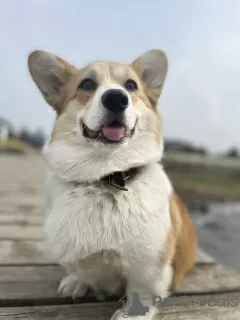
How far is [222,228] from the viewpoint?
182 inches

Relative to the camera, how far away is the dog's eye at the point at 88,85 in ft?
5.81

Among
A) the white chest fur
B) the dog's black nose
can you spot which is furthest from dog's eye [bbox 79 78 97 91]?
the white chest fur

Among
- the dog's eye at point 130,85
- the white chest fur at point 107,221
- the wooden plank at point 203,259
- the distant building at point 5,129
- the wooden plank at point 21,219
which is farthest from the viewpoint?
the distant building at point 5,129

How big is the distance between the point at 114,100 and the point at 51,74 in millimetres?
631

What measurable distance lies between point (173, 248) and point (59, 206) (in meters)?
0.58

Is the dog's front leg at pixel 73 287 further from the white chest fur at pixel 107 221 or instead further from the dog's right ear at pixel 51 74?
the dog's right ear at pixel 51 74

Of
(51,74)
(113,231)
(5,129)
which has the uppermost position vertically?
(51,74)

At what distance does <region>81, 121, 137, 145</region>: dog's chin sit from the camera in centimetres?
152

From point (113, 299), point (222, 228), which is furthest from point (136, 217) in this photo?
point (222, 228)

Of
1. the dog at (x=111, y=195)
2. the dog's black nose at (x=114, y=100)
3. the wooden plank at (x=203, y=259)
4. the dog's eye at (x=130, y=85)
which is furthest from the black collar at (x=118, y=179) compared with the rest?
the wooden plank at (x=203, y=259)

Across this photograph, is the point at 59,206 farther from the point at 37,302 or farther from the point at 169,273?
the point at 169,273

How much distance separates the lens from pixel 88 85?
70.3 inches

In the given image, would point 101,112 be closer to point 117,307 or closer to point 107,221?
point 107,221

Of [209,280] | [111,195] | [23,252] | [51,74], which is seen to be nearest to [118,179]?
[111,195]
